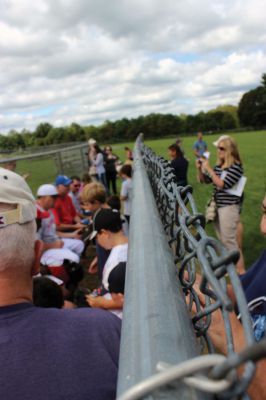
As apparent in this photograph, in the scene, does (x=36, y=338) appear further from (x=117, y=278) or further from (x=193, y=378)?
(x=117, y=278)

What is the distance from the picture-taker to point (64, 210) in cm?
705

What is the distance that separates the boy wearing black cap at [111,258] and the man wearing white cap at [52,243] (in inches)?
48.0

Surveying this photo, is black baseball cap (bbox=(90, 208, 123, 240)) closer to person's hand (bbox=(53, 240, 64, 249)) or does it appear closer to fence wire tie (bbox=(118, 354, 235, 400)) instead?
person's hand (bbox=(53, 240, 64, 249))

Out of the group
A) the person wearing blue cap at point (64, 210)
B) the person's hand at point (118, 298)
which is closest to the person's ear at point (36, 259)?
the person's hand at point (118, 298)

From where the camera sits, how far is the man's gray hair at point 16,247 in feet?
4.47

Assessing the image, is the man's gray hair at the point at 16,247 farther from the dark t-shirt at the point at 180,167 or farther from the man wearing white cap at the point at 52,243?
the dark t-shirt at the point at 180,167

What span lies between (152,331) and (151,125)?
93422 mm

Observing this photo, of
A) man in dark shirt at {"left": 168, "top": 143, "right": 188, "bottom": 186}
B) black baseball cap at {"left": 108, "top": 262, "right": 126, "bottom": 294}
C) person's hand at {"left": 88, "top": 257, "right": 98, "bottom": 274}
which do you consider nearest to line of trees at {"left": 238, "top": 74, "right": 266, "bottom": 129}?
man in dark shirt at {"left": 168, "top": 143, "right": 188, "bottom": 186}

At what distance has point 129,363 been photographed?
0.60 metres

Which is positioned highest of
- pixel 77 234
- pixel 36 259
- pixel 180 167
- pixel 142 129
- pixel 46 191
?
pixel 142 129

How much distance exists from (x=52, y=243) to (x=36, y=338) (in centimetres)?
416

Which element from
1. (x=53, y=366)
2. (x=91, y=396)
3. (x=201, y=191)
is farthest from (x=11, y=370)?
(x=201, y=191)

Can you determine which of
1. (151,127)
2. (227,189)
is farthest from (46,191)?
(151,127)

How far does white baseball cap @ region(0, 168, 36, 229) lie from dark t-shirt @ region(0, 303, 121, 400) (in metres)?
0.35
